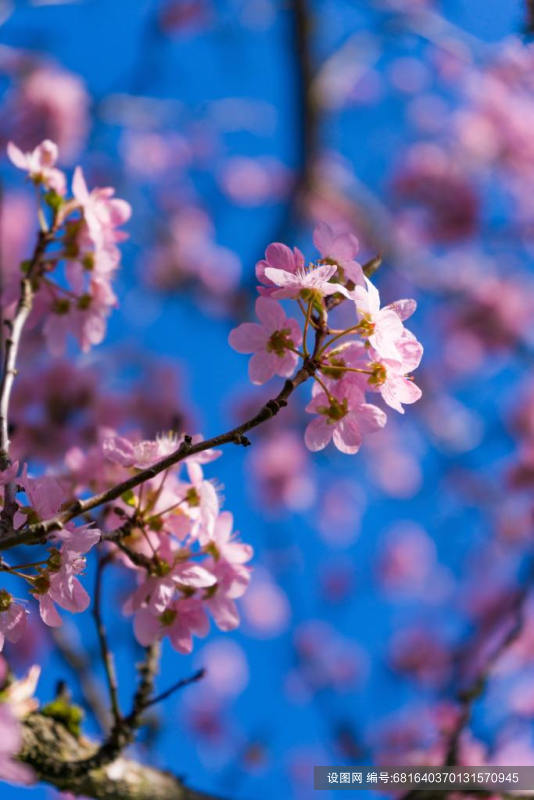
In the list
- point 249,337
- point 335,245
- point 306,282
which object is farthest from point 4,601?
point 335,245

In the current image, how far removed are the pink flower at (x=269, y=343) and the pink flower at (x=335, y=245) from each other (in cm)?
15

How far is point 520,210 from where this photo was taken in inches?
345

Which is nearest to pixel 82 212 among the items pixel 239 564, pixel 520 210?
pixel 239 564

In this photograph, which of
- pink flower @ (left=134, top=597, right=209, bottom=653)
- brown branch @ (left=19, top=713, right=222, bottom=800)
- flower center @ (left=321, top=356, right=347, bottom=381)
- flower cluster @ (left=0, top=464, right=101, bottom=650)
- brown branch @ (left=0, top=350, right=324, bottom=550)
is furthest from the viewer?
brown branch @ (left=19, top=713, right=222, bottom=800)

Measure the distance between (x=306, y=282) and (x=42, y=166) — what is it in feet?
3.11

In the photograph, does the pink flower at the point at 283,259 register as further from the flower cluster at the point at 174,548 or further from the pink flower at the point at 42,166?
the pink flower at the point at 42,166

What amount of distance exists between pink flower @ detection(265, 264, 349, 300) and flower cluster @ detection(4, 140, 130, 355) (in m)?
0.71

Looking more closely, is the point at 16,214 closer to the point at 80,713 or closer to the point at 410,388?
the point at 80,713

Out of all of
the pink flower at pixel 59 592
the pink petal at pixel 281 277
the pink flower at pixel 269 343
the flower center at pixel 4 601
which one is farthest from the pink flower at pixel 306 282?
the flower center at pixel 4 601

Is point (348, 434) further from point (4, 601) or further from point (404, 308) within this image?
point (4, 601)

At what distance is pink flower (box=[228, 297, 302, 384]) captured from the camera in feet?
4.81

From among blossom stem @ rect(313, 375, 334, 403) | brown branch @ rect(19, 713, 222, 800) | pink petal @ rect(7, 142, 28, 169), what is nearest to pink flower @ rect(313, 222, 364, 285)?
blossom stem @ rect(313, 375, 334, 403)

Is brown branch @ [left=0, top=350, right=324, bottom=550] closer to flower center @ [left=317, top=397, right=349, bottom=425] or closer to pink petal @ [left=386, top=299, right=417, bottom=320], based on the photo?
flower center @ [left=317, top=397, right=349, bottom=425]

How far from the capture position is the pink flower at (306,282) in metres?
1.30
